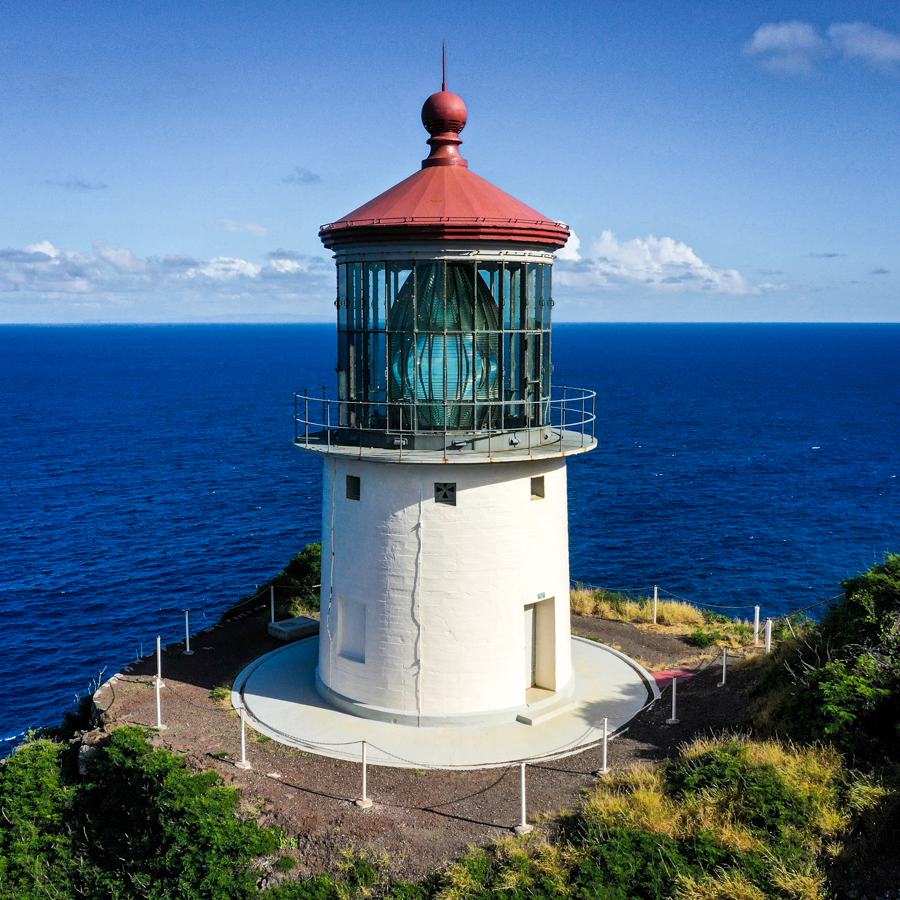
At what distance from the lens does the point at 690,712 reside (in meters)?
15.9

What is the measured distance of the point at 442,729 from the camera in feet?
51.3

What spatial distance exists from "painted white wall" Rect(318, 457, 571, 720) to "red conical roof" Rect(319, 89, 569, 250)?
3813 millimetres

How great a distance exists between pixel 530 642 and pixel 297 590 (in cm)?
904

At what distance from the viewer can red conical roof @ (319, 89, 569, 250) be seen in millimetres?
14648

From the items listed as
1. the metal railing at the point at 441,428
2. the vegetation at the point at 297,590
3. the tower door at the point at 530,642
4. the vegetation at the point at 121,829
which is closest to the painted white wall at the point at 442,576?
the metal railing at the point at 441,428

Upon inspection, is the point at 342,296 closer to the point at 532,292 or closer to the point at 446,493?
the point at 532,292

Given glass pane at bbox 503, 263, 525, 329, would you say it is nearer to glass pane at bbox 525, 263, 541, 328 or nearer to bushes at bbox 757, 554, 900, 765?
glass pane at bbox 525, 263, 541, 328

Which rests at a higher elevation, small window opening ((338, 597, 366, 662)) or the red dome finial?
the red dome finial

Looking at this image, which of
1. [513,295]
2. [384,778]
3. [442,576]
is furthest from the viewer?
[513,295]

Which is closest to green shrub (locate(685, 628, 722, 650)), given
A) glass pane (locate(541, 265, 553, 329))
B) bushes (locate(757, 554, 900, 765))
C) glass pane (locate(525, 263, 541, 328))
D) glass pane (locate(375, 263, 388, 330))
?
bushes (locate(757, 554, 900, 765))

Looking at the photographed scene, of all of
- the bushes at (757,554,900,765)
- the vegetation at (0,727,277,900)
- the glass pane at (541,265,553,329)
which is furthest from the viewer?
the glass pane at (541,265,553,329)

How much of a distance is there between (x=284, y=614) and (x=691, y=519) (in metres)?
32.8

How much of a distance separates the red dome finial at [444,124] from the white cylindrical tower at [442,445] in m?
0.03

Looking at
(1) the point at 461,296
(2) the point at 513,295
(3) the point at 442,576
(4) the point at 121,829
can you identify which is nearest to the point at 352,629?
(3) the point at 442,576
